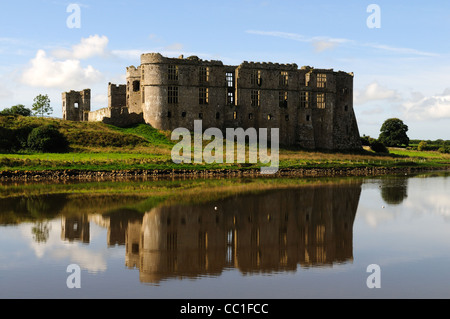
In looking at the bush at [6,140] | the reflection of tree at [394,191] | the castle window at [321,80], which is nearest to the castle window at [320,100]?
the castle window at [321,80]

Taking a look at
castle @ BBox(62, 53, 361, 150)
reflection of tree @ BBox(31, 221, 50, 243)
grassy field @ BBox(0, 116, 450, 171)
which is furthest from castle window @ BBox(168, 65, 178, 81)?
reflection of tree @ BBox(31, 221, 50, 243)

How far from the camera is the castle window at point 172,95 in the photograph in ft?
200

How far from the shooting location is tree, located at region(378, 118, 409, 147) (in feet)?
317

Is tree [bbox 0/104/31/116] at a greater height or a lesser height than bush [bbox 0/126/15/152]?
greater

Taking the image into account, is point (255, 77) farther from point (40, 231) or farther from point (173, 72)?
point (40, 231)

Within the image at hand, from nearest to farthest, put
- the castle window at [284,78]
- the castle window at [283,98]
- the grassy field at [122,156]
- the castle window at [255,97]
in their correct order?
1. the grassy field at [122,156]
2. the castle window at [255,97]
3. the castle window at [284,78]
4. the castle window at [283,98]

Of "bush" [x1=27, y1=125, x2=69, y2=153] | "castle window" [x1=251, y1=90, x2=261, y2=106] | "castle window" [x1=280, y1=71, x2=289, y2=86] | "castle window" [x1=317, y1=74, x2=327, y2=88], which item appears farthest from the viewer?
"castle window" [x1=317, y1=74, x2=327, y2=88]

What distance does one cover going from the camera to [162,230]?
2152cm

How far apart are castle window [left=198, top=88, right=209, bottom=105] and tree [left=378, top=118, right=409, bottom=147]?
149 ft

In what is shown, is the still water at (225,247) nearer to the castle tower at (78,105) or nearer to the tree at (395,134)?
the castle tower at (78,105)

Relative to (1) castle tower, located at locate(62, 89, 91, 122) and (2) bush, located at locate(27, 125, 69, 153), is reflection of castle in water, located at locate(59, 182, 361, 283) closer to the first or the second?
(2) bush, located at locate(27, 125, 69, 153)

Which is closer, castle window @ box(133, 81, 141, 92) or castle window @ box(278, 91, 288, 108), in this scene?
castle window @ box(133, 81, 141, 92)

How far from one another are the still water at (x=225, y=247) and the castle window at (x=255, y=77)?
34.7 m

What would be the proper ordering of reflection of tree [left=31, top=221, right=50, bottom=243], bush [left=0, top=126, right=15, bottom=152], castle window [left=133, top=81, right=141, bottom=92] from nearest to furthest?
reflection of tree [left=31, top=221, right=50, bottom=243] < bush [left=0, top=126, right=15, bottom=152] < castle window [left=133, top=81, right=141, bottom=92]
